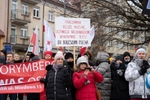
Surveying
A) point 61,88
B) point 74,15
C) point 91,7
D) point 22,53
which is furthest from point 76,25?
point 22,53

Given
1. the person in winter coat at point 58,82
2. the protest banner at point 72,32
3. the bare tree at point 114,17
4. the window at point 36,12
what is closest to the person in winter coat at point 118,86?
the person in winter coat at point 58,82

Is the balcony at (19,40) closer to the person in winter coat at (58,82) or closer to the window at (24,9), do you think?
the window at (24,9)

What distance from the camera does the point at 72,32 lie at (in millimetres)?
7738

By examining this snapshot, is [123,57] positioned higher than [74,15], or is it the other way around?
[74,15]

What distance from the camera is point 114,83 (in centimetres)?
638

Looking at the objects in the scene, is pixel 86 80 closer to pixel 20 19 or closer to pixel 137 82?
pixel 137 82

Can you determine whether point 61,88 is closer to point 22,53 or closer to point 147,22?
point 147,22

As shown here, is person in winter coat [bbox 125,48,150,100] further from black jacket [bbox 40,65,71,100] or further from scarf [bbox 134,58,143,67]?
black jacket [bbox 40,65,71,100]

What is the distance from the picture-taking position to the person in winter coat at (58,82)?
550 cm

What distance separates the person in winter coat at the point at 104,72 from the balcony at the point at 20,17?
27.8 m

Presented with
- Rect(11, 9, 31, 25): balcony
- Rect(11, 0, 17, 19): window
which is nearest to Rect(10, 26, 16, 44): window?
Rect(11, 9, 31, 25): balcony

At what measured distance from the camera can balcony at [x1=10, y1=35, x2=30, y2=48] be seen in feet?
109

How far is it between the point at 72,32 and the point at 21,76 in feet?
6.02

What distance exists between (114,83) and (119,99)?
1.20ft
